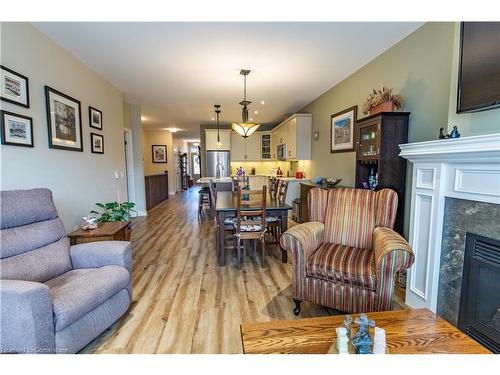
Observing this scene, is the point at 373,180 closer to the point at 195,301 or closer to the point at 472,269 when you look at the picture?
the point at 472,269

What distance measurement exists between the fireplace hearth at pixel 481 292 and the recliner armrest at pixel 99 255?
2.48m

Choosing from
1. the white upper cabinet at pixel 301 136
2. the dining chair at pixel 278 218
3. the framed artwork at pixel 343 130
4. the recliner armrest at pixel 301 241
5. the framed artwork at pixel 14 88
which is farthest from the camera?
the white upper cabinet at pixel 301 136

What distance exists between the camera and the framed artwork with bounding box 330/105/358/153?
12.1 feet

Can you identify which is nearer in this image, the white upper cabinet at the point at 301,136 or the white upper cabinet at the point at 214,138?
the white upper cabinet at the point at 301,136

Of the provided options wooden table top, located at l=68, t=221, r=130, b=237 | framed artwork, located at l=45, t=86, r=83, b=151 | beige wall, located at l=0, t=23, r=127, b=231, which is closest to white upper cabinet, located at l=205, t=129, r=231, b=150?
beige wall, located at l=0, t=23, r=127, b=231

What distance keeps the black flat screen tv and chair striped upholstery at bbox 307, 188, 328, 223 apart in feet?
3.91

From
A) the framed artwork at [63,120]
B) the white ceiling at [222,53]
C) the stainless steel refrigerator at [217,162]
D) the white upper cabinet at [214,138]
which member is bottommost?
the stainless steel refrigerator at [217,162]

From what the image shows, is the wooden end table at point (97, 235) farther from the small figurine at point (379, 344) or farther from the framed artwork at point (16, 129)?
the small figurine at point (379, 344)

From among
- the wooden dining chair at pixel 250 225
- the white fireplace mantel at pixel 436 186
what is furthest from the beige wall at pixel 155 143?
the white fireplace mantel at pixel 436 186

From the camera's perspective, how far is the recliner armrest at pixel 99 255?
1916mm

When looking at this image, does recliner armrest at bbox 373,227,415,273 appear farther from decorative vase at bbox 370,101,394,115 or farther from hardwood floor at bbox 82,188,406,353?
decorative vase at bbox 370,101,394,115

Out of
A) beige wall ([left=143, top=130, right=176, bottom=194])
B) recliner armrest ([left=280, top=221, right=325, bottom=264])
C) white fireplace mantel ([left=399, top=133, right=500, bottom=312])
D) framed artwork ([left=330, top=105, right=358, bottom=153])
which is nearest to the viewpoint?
white fireplace mantel ([left=399, top=133, right=500, bottom=312])
